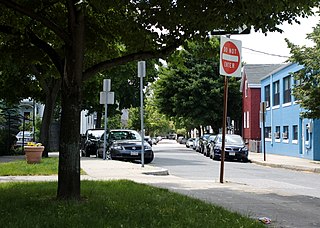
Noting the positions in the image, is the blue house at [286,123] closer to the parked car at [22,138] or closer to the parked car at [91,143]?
the parked car at [91,143]

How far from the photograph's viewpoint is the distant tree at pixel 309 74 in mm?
22062

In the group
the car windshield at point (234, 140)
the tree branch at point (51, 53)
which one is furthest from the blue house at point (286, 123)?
the tree branch at point (51, 53)

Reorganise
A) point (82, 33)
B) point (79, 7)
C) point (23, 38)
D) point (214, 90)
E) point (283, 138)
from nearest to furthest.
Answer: point (79, 7) → point (82, 33) → point (23, 38) → point (283, 138) → point (214, 90)

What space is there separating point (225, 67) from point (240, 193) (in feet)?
10.3

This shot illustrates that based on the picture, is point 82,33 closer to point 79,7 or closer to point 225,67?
point 79,7

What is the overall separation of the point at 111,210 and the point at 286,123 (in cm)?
2992

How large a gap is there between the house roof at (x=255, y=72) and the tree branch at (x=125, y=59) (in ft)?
121

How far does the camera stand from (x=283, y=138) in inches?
1414

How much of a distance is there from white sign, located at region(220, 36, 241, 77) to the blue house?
58.8 ft

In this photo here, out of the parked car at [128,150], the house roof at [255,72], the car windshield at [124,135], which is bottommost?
the parked car at [128,150]

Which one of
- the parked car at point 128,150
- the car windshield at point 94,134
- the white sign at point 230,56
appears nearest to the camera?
the white sign at point 230,56

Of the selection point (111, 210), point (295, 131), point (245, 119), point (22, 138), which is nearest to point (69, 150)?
point (111, 210)

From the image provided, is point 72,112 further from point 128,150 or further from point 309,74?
point 309,74

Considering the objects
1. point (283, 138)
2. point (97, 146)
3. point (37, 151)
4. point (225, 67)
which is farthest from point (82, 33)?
point (283, 138)
